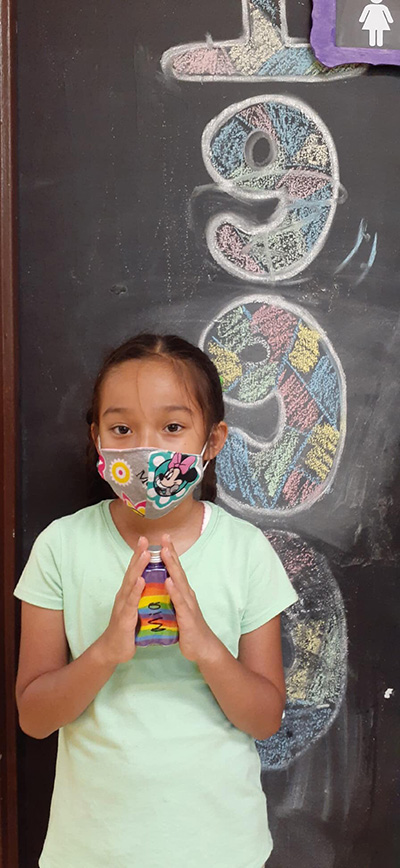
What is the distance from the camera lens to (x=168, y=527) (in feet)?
4.07

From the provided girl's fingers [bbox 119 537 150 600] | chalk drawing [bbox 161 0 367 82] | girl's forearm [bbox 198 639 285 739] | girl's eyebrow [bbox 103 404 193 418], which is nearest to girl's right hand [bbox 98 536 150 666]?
girl's fingers [bbox 119 537 150 600]

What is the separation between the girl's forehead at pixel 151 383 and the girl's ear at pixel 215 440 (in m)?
0.07

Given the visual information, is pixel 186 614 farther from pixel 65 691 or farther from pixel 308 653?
pixel 308 653

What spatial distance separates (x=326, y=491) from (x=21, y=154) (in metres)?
0.89

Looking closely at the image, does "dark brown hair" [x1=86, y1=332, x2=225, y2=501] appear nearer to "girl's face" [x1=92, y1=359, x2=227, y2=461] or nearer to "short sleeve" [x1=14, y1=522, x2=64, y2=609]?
"girl's face" [x1=92, y1=359, x2=227, y2=461]

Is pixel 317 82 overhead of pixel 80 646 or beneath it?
overhead

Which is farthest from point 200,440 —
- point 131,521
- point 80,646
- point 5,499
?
point 5,499

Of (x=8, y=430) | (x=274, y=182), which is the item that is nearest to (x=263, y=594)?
(x=8, y=430)

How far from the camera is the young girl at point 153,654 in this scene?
1122mm

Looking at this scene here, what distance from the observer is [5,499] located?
1.49 m

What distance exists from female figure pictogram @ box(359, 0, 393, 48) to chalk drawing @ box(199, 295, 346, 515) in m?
0.54

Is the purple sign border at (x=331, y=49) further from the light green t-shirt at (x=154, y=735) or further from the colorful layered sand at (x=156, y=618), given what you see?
the colorful layered sand at (x=156, y=618)

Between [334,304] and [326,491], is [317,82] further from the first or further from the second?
[326,491]

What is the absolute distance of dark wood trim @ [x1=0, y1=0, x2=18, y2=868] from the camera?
1453 millimetres
